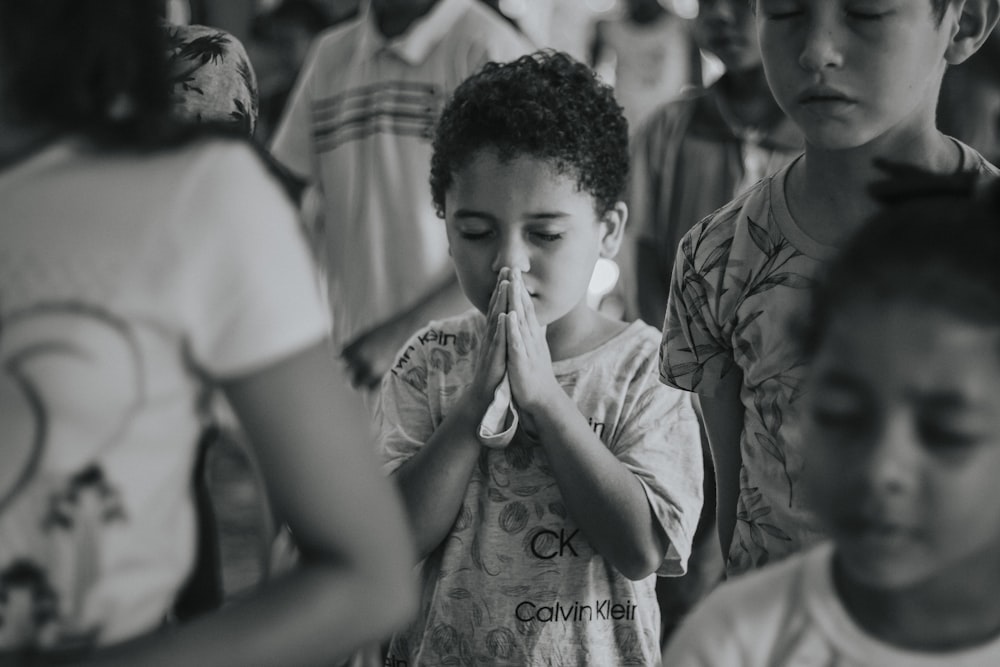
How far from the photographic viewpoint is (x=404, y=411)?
1.92m

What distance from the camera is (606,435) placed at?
1.87 meters

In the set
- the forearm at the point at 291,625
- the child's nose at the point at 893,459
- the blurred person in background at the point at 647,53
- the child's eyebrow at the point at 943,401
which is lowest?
the blurred person in background at the point at 647,53

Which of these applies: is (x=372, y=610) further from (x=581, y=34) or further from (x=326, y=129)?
(x=581, y=34)

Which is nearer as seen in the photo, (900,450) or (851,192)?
(900,450)

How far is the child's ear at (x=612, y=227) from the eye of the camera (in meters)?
2.06

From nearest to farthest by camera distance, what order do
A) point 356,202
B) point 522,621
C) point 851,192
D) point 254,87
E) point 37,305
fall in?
point 37,305
point 851,192
point 522,621
point 254,87
point 356,202

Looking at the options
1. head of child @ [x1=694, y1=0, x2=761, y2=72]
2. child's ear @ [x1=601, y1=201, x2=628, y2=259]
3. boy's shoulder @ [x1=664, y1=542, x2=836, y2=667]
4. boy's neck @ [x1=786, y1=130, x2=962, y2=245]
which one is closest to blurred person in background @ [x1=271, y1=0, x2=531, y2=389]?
head of child @ [x1=694, y1=0, x2=761, y2=72]

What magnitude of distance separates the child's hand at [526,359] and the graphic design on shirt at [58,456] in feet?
2.82

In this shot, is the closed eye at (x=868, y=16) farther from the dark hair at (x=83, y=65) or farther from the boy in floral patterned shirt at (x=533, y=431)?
the dark hair at (x=83, y=65)

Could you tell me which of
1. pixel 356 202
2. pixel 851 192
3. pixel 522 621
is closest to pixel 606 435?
pixel 522 621

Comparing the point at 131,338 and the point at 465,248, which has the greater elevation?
the point at 131,338

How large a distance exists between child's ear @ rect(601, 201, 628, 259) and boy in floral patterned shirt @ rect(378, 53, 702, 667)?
36mm

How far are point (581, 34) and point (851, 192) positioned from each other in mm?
A: 5754

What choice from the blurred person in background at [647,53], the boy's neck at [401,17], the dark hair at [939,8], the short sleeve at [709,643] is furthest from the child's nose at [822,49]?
the blurred person in background at [647,53]
